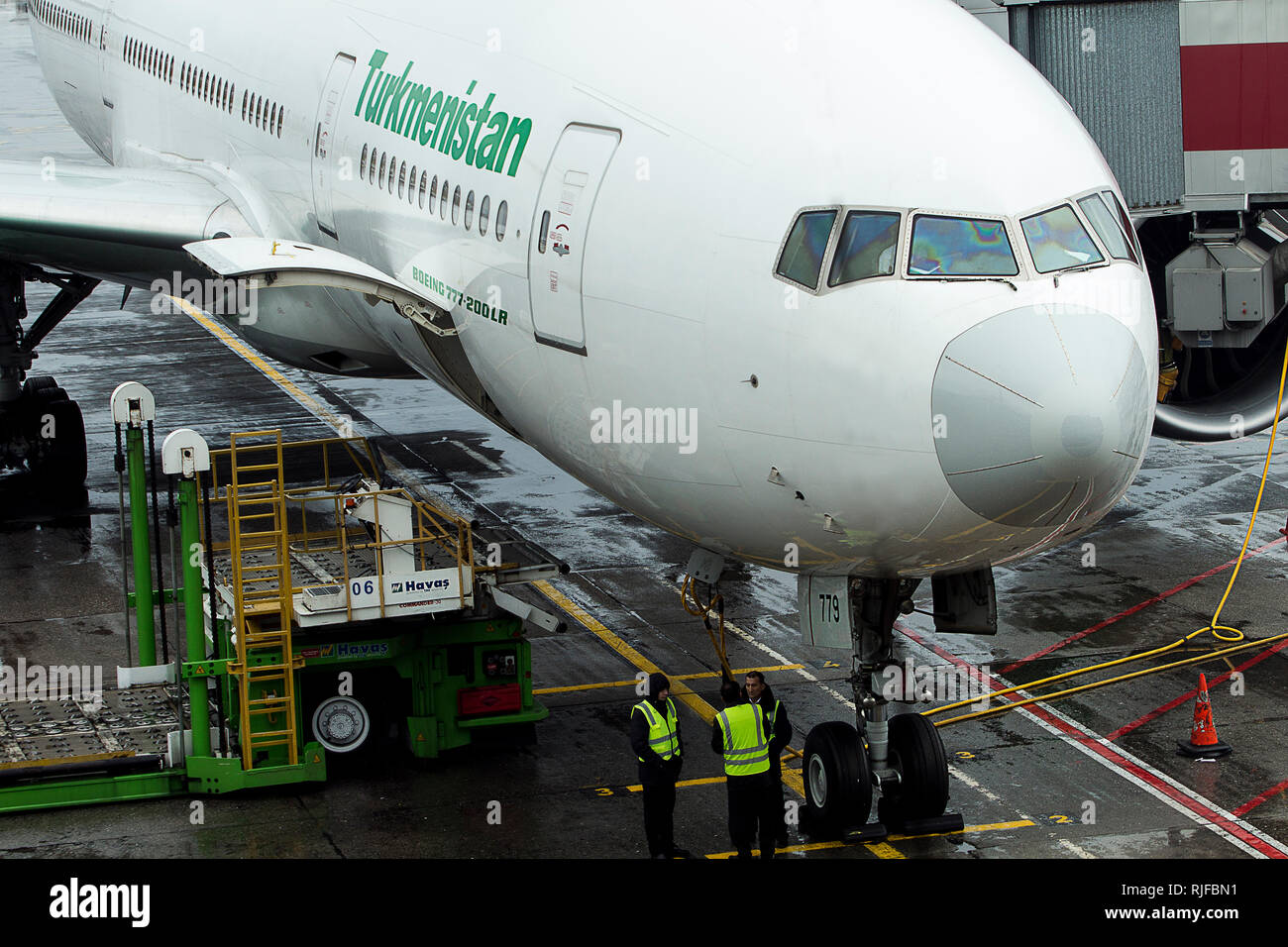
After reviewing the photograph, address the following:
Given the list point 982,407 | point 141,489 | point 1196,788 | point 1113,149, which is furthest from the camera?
point 1113,149

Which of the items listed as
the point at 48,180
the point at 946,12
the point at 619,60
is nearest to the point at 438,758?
the point at 619,60

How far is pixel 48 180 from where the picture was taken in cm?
1783

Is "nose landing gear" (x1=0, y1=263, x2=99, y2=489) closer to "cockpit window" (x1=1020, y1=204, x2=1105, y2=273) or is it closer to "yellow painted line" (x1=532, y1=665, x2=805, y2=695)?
"yellow painted line" (x1=532, y1=665, x2=805, y2=695)

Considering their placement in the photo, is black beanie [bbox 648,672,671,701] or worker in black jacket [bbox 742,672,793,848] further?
black beanie [bbox 648,672,671,701]

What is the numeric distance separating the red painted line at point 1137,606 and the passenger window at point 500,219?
272 inches

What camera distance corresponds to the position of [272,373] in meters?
29.2

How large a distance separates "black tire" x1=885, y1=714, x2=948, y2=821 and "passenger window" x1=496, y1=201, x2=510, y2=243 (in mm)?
4141

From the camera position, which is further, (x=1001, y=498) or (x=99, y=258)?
(x=99, y=258)

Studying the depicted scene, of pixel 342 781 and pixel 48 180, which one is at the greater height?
pixel 48 180

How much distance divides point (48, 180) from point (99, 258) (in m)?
0.93

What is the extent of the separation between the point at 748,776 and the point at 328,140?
259 inches

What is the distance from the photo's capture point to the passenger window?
11.2m

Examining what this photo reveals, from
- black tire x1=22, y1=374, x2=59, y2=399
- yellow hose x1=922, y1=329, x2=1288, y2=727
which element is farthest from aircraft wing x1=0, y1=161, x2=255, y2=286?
yellow hose x1=922, y1=329, x2=1288, y2=727
